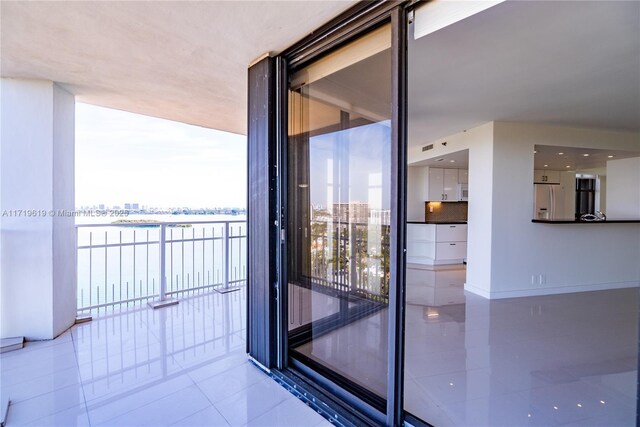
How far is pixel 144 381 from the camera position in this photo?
2.02 metres

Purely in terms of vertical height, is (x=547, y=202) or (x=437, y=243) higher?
(x=547, y=202)

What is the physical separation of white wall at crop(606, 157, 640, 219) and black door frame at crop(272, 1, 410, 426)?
648 centimetres

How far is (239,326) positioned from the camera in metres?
2.99

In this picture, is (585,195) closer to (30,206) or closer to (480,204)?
(480,204)

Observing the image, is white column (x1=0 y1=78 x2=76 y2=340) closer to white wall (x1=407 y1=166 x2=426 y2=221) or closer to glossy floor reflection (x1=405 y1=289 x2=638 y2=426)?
glossy floor reflection (x1=405 y1=289 x2=638 y2=426)

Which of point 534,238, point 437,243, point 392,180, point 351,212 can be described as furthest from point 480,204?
point 392,180

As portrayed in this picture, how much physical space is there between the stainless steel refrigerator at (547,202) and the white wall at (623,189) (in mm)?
1039

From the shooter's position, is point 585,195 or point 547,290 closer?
point 547,290

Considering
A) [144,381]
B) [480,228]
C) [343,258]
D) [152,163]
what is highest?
[152,163]

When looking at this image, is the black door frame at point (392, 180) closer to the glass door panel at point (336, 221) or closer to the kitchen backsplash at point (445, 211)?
the glass door panel at point (336, 221)

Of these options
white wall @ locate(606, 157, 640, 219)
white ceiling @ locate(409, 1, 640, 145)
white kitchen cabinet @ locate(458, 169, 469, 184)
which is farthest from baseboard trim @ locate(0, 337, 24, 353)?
white wall @ locate(606, 157, 640, 219)

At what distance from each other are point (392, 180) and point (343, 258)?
3.18 ft

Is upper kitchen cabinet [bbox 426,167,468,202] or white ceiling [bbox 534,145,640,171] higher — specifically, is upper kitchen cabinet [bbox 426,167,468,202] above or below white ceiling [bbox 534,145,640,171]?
below

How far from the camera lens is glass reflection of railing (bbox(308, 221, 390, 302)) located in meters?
2.11
